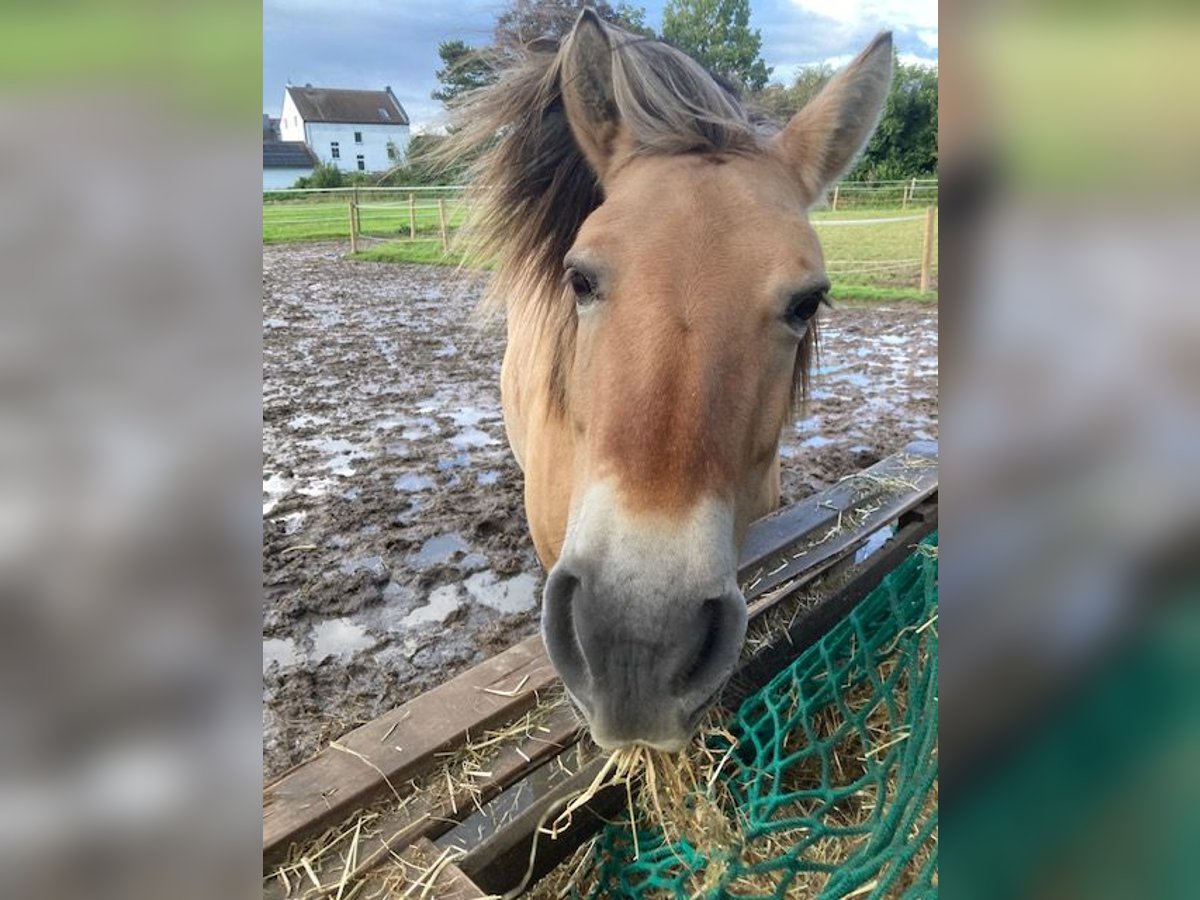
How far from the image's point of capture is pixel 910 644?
1900 mm

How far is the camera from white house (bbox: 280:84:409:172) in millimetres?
27156

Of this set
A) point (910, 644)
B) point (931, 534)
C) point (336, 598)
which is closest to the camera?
point (910, 644)

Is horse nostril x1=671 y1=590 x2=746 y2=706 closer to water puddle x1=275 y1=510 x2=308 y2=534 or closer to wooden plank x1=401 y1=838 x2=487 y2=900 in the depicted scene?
wooden plank x1=401 y1=838 x2=487 y2=900

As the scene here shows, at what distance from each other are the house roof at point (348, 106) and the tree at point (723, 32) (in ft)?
82.6

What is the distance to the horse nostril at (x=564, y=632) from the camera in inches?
52.6

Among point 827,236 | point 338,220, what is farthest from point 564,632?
Result: point 338,220

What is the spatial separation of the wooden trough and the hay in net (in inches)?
4.5

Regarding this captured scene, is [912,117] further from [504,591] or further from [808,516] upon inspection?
[504,591]
